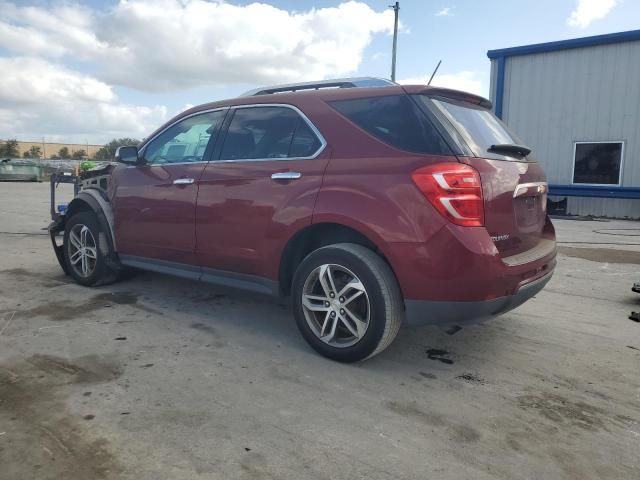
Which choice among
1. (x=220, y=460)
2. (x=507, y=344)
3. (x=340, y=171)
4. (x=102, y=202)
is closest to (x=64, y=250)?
(x=102, y=202)

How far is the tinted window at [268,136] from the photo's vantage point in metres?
3.42

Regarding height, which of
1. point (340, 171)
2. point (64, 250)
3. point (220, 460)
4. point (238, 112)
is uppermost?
point (238, 112)

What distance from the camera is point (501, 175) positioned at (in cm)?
297

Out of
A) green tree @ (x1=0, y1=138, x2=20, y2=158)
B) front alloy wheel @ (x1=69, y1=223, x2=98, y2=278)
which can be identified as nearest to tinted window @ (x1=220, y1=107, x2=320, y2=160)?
front alloy wheel @ (x1=69, y1=223, x2=98, y2=278)

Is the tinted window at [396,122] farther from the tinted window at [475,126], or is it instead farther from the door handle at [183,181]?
the door handle at [183,181]

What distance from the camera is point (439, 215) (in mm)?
2742

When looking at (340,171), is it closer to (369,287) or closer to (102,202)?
(369,287)

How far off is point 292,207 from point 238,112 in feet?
3.63

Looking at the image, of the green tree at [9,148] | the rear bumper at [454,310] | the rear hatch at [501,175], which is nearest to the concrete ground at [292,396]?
the rear bumper at [454,310]

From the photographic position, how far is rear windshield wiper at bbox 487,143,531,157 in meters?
3.13

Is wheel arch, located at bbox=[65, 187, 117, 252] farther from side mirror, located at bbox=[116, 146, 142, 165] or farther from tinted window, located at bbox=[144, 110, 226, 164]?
tinted window, located at bbox=[144, 110, 226, 164]

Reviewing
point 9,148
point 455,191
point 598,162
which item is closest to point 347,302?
point 455,191

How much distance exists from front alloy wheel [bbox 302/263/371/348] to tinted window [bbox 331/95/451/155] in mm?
865

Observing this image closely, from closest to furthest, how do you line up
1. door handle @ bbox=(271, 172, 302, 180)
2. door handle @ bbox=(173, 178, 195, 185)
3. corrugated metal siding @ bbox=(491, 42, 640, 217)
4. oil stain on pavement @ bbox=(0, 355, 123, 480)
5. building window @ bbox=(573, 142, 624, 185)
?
oil stain on pavement @ bbox=(0, 355, 123, 480)
door handle @ bbox=(271, 172, 302, 180)
door handle @ bbox=(173, 178, 195, 185)
corrugated metal siding @ bbox=(491, 42, 640, 217)
building window @ bbox=(573, 142, 624, 185)
